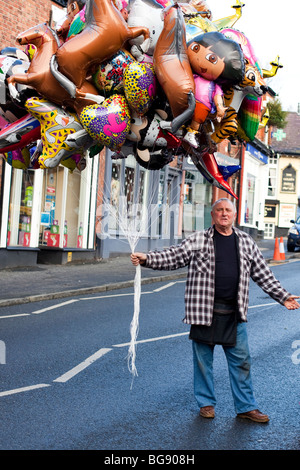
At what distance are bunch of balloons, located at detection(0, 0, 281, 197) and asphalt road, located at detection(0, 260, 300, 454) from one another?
2291 mm

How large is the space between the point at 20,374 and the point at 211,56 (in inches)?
167

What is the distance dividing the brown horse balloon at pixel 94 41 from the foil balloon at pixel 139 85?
0.23 m

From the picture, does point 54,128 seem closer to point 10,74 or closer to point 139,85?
point 10,74

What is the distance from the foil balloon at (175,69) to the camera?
14.7 feet

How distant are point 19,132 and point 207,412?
9.94 ft

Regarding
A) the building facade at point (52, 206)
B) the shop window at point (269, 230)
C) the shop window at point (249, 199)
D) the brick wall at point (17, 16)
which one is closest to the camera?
the brick wall at point (17, 16)

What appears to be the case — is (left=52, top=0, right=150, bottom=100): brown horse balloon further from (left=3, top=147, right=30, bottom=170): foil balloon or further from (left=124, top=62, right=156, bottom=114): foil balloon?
(left=3, top=147, right=30, bottom=170): foil balloon

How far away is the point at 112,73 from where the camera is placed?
4.71 metres

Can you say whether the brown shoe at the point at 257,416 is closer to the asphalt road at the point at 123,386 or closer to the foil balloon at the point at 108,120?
the asphalt road at the point at 123,386

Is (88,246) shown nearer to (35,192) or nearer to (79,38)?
(35,192)

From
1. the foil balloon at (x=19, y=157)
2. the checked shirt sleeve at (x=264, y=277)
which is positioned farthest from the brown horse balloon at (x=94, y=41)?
the checked shirt sleeve at (x=264, y=277)

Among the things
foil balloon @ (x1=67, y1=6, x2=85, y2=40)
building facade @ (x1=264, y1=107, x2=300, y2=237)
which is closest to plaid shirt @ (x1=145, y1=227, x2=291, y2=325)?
foil balloon @ (x1=67, y1=6, x2=85, y2=40)

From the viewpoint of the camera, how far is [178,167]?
25.2m

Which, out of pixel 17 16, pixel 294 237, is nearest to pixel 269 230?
pixel 294 237
